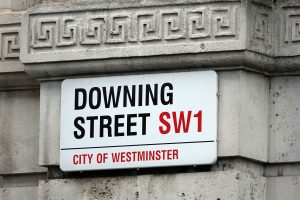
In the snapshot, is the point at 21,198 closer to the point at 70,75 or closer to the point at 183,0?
the point at 70,75

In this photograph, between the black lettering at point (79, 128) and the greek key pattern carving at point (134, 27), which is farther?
the black lettering at point (79, 128)

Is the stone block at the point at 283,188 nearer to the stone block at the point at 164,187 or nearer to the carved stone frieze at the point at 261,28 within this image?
the stone block at the point at 164,187

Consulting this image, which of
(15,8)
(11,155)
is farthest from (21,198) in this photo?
(15,8)

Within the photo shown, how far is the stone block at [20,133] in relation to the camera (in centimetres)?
2006

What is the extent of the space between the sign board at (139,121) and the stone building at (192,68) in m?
0.10

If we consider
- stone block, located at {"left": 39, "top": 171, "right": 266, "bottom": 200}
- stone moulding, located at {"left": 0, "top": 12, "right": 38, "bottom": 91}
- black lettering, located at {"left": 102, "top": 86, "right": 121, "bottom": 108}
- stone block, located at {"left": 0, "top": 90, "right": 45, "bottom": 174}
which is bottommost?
stone block, located at {"left": 39, "top": 171, "right": 266, "bottom": 200}

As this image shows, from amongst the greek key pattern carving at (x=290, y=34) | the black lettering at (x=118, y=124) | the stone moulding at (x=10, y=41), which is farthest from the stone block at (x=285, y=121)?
the stone moulding at (x=10, y=41)

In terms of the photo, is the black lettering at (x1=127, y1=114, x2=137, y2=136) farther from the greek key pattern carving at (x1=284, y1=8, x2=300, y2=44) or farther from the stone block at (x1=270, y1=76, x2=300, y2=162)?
the greek key pattern carving at (x1=284, y1=8, x2=300, y2=44)

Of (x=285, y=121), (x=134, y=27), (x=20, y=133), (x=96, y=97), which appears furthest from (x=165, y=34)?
(x=20, y=133)

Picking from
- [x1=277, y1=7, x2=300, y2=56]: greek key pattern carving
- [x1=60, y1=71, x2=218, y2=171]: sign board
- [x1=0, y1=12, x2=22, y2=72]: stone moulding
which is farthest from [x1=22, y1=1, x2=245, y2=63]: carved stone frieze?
[x1=277, y1=7, x2=300, y2=56]: greek key pattern carving

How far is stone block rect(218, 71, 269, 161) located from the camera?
18609 millimetres

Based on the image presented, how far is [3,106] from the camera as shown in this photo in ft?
66.5

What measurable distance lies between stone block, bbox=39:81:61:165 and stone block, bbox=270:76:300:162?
221cm

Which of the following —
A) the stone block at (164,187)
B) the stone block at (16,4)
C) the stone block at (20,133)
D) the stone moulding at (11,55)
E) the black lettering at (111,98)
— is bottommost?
the stone block at (164,187)
